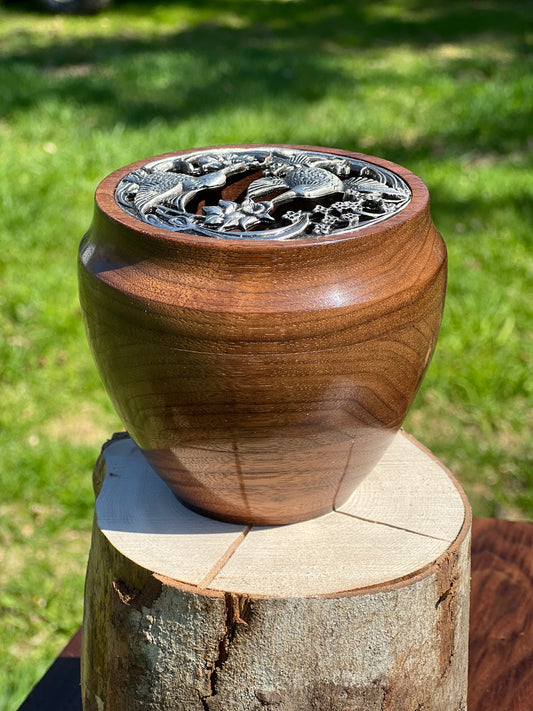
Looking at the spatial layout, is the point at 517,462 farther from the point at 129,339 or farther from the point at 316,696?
the point at 129,339

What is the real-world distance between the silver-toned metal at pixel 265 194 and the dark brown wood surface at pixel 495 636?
41.2 inches

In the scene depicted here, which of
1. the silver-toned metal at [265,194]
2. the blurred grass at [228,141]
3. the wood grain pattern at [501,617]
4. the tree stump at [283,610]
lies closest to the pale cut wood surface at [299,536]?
the tree stump at [283,610]

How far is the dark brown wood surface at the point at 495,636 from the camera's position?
181 cm

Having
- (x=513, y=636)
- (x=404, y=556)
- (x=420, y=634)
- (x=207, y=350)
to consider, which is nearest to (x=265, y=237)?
(x=207, y=350)

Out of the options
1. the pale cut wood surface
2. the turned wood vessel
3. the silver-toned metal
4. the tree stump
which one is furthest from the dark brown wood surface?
the silver-toned metal

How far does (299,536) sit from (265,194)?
2.17ft

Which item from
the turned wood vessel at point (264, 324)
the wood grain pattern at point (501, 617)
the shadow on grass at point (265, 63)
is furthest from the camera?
the shadow on grass at point (265, 63)

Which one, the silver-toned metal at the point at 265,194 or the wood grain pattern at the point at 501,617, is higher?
the silver-toned metal at the point at 265,194

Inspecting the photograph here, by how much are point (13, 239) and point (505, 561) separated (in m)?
2.76

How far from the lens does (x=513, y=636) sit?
193 centimetres

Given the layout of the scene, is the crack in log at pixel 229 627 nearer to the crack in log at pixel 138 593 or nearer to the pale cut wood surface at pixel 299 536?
the pale cut wood surface at pixel 299 536

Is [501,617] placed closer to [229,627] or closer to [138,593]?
[229,627]

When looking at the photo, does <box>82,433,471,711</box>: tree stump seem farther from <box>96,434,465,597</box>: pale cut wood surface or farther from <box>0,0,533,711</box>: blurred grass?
<box>0,0,533,711</box>: blurred grass

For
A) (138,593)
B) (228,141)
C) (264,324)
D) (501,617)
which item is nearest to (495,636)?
(501,617)
